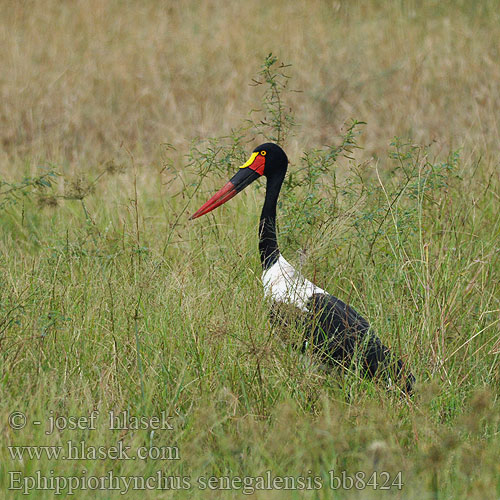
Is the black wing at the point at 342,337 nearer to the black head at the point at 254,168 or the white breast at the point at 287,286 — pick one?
the white breast at the point at 287,286

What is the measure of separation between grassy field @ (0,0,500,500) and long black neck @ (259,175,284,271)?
9 cm

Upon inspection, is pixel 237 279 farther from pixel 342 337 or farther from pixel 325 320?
pixel 342 337

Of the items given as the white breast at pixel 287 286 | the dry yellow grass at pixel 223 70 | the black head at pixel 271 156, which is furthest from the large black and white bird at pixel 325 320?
the dry yellow grass at pixel 223 70

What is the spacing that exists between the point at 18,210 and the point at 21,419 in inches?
108

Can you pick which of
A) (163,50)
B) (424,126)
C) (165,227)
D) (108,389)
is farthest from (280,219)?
(163,50)

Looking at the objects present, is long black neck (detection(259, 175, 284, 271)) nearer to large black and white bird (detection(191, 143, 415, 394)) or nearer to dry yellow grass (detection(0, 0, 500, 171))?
large black and white bird (detection(191, 143, 415, 394))

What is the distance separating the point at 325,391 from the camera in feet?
9.71

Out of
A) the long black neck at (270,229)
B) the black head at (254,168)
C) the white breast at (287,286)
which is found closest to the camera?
the white breast at (287,286)

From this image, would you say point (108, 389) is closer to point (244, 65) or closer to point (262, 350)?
point (262, 350)

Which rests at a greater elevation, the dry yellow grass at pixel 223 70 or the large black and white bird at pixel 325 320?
the dry yellow grass at pixel 223 70

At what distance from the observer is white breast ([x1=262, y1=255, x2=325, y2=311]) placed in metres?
3.25

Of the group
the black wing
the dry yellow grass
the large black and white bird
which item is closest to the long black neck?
the large black and white bird

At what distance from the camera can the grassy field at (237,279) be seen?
247 centimetres

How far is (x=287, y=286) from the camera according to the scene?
3291mm
